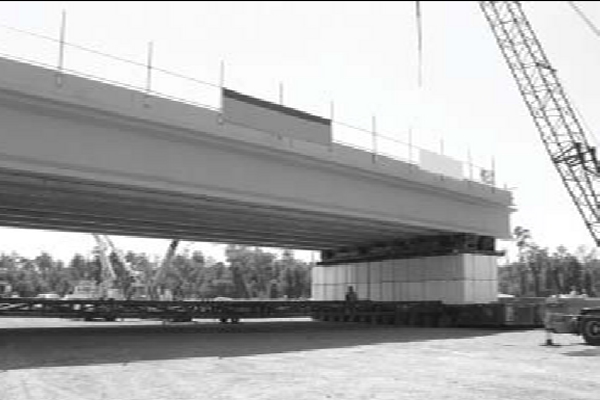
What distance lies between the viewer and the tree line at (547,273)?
10612cm

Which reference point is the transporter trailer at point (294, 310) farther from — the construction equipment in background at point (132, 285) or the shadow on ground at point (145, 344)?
the construction equipment in background at point (132, 285)

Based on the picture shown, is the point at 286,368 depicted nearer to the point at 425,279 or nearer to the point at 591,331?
the point at 591,331

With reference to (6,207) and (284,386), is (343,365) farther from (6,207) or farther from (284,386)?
(6,207)

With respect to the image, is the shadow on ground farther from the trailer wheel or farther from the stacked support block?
the stacked support block

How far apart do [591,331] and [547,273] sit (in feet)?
312

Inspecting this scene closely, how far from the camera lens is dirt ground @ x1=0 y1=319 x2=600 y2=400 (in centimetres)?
1191

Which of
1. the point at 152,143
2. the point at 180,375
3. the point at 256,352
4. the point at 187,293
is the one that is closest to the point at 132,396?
the point at 180,375

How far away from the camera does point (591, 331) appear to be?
2375 centimetres

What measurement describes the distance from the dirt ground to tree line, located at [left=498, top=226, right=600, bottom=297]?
84365 millimetres

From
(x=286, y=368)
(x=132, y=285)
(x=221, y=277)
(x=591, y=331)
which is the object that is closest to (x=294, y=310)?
(x=591, y=331)

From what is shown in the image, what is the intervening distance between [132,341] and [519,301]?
22.7 metres

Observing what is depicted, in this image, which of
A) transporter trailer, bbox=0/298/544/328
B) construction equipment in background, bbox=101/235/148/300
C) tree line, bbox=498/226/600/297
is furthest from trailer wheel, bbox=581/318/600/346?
tree line, bbox=498/226/600/297

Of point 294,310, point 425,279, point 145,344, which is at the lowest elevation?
point 145,344

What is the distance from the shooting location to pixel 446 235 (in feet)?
124
